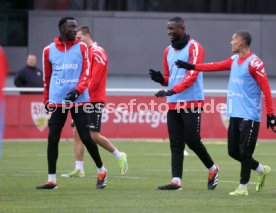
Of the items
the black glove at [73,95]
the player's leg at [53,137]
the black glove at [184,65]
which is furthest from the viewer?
the player's leg at [53,137]

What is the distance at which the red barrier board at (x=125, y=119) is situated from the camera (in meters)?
23.2

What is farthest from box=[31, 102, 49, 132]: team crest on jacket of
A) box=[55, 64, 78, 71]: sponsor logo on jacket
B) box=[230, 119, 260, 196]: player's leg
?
box=[230, 119, 260, 196]: player's leg

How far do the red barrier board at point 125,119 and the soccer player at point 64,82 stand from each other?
10.6 m

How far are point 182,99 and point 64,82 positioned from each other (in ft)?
5.20

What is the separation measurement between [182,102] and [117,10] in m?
17.3

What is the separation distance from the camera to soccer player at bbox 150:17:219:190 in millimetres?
12570

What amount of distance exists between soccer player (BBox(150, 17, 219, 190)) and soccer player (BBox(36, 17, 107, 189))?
1009 mm

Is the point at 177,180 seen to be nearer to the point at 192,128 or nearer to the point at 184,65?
the point at 192,128

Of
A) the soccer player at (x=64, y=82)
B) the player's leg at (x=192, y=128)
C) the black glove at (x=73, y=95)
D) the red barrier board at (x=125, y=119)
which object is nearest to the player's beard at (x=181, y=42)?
the player's leg at (x=192, y=128)

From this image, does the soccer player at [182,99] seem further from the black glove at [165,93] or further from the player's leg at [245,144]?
the player's leg at [245,144]

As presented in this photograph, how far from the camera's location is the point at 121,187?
12938 millimetres

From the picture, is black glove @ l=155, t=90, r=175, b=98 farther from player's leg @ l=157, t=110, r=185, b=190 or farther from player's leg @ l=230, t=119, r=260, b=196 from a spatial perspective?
player's leg @ l=230, t=119, r=260, b=196

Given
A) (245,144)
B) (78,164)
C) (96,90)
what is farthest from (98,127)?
(245,144)

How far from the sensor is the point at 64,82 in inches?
494
